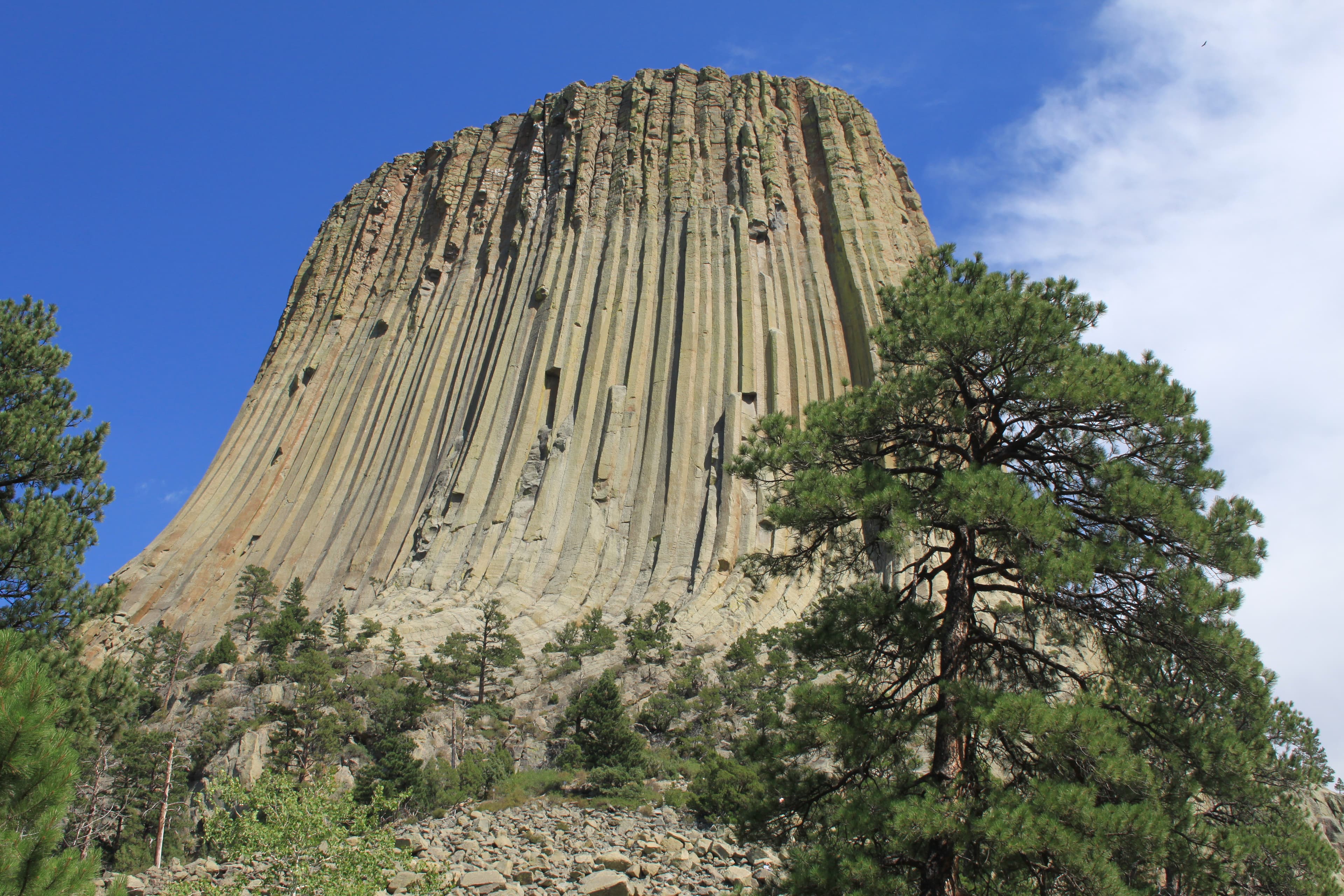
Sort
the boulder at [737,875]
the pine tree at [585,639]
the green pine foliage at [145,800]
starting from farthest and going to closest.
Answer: the pine tree at [585,639], the green pine foliage at [145,800], the boulder at [737,875]

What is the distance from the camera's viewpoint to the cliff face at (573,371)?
91.6ft

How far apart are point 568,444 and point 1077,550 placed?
2468 centimetres

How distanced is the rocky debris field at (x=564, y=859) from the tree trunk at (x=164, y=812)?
2.79 meters

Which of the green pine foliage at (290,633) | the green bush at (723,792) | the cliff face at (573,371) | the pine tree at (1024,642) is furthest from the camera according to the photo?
the cliff face at (573,371)

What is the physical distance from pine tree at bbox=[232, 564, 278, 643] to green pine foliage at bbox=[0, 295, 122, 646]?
18.3 m

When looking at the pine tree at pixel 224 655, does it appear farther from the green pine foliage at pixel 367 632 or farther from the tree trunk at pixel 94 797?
the tree trunk at pixel 94 797

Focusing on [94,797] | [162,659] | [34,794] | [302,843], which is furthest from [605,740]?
[162,659]

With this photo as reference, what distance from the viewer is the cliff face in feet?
91.6

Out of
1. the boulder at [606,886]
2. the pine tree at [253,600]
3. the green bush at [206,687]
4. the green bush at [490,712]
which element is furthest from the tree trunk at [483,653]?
the boulder at [606,886]

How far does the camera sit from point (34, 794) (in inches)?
205

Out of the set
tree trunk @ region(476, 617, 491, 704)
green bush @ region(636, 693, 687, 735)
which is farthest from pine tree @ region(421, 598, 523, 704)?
green bush @ region(636, 693, 687, 735)

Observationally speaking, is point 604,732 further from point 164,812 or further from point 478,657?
point 164,812

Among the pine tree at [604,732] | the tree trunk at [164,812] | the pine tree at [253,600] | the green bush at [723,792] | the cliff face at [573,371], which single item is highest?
the cliff face at [573,371]

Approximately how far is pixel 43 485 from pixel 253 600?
69.6 ft
